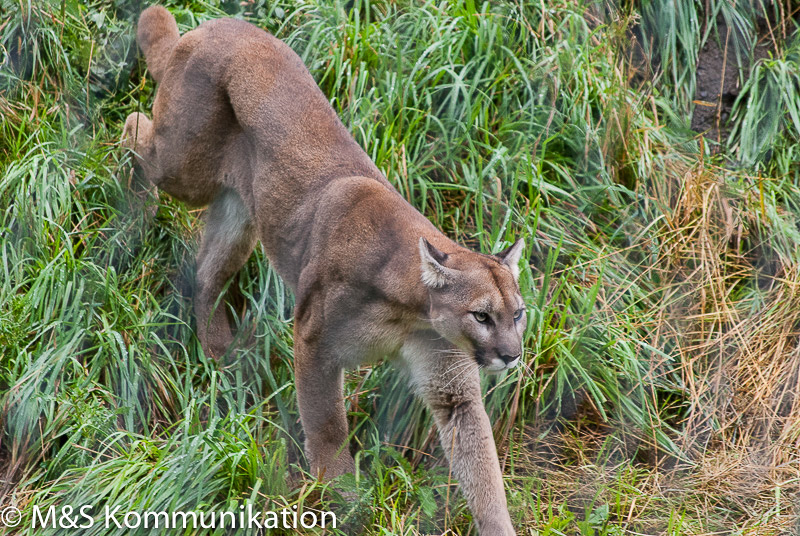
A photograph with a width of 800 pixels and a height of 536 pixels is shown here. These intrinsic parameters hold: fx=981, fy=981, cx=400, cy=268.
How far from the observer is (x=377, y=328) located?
14.2 ft

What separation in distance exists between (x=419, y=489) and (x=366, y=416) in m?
0.61

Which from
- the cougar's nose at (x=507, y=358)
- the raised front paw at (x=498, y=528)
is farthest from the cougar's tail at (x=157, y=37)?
the raised front paw at (x=498, y=528)

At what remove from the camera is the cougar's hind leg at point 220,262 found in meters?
5.32

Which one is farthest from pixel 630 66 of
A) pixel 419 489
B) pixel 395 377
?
pixel 419 489

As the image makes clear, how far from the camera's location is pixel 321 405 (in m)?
4.53

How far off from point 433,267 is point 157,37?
2.43 meters

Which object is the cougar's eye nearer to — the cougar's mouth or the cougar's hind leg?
the cougar's mouth

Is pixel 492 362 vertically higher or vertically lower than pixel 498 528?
higher

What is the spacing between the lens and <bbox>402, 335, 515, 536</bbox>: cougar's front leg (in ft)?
14.0

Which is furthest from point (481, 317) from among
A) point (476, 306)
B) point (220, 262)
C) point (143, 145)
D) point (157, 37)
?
point (157, 37)

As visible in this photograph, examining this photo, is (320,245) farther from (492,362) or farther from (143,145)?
(143,145)

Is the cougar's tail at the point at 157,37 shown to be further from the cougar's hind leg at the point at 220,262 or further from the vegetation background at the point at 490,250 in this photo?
the cougar's hind leg at the point at 220,262

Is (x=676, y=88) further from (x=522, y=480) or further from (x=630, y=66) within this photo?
(x=522, y=480)

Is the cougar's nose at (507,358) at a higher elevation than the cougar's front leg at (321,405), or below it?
higher
